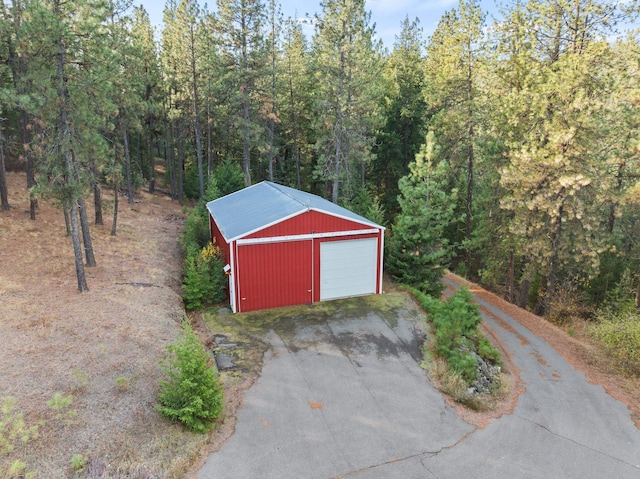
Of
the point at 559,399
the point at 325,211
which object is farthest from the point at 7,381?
the point at 559,399

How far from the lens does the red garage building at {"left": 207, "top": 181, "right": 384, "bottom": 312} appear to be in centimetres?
1356

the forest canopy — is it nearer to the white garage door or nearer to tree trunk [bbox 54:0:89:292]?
tree trunk [bbox 54:0:89:292]

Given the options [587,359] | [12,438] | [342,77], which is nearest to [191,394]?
[12,438]

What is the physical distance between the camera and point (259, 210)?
16.0 m

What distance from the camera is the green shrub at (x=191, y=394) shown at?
803 centimetres

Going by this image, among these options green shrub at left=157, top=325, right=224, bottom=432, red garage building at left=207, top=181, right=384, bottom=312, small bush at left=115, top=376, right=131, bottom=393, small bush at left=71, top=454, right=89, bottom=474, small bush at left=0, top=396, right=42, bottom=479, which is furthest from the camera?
red garage building at left=207, top=181, right=384, bottom=312

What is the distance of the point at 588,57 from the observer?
14.2m

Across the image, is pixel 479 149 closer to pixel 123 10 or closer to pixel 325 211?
pixel 325 211

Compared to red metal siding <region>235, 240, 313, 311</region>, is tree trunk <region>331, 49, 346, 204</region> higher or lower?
higher

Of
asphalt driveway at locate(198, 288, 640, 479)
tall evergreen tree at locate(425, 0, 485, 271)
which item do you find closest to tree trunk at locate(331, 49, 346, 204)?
tall evergreen tree at locate(425, 0, 485, 271)

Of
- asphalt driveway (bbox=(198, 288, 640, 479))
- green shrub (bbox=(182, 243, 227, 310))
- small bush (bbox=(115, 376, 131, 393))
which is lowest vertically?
asphalt driveway (bbox=(198, 288, 640, 479))

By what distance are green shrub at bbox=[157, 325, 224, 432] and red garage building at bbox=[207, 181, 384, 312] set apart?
207 inches

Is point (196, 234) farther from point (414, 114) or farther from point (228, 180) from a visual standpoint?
point (414, 114)

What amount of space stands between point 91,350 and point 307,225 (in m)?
7.14
